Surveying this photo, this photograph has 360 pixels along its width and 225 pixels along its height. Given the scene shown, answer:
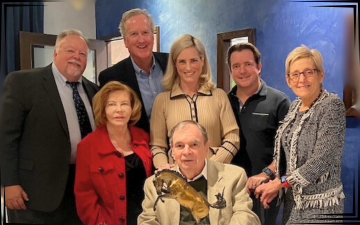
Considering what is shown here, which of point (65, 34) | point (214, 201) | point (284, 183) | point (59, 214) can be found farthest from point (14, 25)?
point (284, 183)

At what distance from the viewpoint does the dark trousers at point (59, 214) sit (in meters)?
1.62

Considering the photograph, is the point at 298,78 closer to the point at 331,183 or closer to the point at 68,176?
the point at 331,183

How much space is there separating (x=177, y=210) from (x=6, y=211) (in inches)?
30.0

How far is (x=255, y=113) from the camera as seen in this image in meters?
1.74

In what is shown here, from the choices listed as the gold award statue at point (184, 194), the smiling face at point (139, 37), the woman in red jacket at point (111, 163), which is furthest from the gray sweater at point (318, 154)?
the smiling face at point (139, 37)

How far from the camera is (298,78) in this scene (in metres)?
1.47

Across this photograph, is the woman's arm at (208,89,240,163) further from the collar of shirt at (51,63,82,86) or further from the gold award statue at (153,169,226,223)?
the collar of shirt at (51,63,82,86)

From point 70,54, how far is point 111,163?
20.3 inches

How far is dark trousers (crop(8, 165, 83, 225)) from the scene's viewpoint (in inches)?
63.7

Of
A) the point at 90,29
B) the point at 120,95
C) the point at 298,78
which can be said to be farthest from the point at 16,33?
the point at 298,78

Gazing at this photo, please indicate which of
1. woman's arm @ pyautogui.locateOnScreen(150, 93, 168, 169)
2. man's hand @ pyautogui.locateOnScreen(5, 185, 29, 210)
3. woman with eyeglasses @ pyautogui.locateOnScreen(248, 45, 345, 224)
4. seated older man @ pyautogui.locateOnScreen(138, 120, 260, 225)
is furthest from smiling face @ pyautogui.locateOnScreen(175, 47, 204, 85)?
man's hand @ pyautogui.locateOnScreen(5, 185, 29, 210)

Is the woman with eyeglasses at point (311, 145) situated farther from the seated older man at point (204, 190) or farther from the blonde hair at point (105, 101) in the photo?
the blonde hair at point (105, 101)

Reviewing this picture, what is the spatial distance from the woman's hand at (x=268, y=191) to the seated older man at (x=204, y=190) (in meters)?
0.14

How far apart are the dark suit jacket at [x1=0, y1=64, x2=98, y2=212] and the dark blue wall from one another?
0.43 meters
